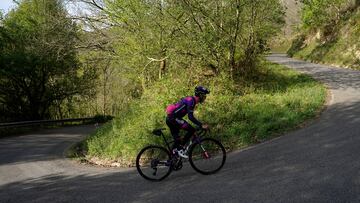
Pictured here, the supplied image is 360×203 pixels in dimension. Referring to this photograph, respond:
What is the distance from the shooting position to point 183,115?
27.2 feet

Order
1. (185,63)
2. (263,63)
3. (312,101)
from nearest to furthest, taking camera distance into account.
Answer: (312,101) → (185,63) → (263,63)

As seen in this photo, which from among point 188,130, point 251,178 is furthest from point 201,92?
point 251,178

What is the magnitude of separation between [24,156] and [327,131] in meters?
11.4

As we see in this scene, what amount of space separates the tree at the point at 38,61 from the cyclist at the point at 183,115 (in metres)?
18.6

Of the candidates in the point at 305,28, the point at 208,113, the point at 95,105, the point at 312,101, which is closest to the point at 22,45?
the point at 95,105

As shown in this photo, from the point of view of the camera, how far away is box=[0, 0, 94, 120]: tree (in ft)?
83.8

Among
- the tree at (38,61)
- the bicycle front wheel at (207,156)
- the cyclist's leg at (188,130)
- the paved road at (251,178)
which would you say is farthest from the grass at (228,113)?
the tree at (38,61)

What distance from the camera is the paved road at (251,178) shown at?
21.6ft

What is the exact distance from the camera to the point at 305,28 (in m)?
44.5

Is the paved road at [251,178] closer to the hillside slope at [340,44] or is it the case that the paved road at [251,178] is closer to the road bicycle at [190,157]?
the road bicycle at [190,157]

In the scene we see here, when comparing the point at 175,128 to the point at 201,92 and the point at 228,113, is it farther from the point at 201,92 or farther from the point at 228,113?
the point at 228,113

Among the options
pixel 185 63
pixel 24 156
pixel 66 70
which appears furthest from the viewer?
pixel 66 70

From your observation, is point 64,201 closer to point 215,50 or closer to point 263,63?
point 215,50

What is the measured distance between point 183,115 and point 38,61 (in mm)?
22425
